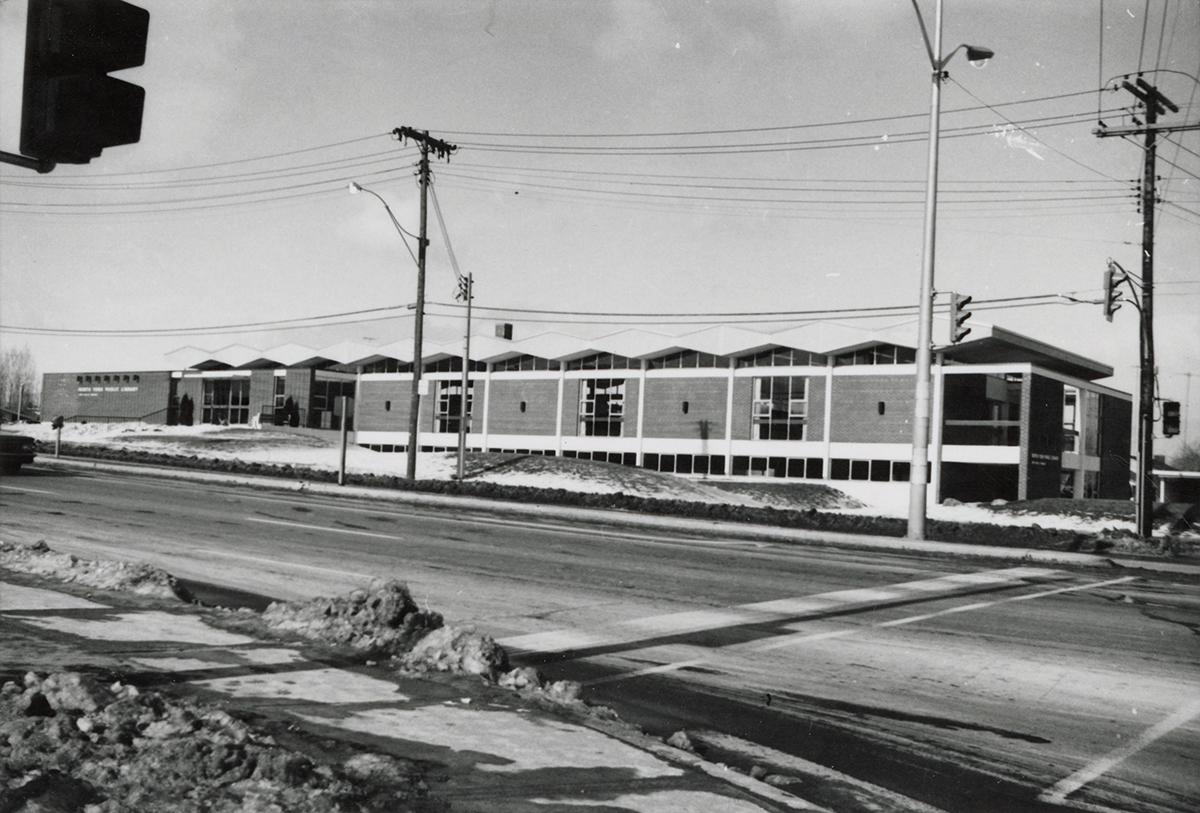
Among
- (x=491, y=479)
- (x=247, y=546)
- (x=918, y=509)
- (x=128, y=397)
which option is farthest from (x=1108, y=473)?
(x=128, y=397)

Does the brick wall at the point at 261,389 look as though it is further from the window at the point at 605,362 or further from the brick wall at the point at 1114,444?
the brick wall at the point at 1114,444

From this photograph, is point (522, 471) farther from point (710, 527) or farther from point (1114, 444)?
point (1114, 444)

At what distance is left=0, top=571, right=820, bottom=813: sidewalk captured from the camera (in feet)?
13.3

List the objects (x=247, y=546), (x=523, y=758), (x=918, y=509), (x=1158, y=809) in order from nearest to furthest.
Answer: (x=523, y=758) → (x=1158, y=809) → (x=247, y=546) → (x=918, y=509)

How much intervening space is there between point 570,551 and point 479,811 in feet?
33.9

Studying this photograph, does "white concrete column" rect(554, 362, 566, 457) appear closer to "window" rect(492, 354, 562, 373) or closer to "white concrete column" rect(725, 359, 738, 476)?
"window" rect(492, 354, 562, 373)

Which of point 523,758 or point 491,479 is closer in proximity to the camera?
point 523,758

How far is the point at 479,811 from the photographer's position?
12.4ft

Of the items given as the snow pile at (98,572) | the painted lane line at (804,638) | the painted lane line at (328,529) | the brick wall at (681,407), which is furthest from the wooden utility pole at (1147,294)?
the brick wall at (681,407)

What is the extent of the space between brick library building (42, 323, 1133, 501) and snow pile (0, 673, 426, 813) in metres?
33.3

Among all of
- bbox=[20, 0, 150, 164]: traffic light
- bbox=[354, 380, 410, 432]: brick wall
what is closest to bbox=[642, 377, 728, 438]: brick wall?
bbox=[354, 380, 410, 432]: brick wall

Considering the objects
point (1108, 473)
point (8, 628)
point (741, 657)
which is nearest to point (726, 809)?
point (741, 657)

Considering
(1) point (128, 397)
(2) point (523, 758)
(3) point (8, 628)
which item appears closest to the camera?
(2) point (523, 758)

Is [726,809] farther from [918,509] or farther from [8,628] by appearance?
[918,509]
